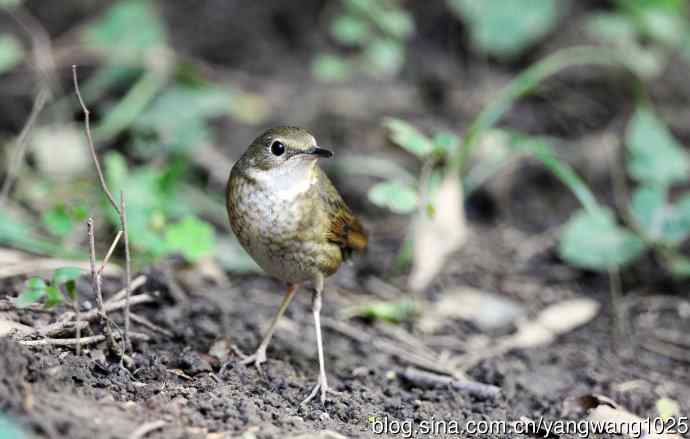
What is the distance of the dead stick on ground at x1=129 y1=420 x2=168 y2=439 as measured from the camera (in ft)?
9.78

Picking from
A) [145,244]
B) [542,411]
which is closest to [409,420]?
[542,411]

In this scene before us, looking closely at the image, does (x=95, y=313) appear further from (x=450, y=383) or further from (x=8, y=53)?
(x=8, y=53)

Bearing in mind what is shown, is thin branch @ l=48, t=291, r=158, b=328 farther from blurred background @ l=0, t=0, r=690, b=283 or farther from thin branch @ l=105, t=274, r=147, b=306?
blurred background @ l=0, t=0, r=690, b=283

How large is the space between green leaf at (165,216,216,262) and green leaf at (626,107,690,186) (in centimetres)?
315

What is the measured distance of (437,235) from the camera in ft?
19.0

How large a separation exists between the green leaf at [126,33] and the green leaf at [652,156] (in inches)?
155

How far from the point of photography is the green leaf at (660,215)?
5.83 meters

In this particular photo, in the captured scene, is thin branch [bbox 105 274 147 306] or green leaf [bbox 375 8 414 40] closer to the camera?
thin branch [bbox 105 274 147 306]

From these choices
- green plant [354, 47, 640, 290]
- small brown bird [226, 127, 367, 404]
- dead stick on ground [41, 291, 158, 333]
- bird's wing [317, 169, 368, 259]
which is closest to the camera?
dead stick on ground [41, 291, 158, 333]

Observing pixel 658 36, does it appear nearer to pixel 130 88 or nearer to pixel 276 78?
pixel 276 78

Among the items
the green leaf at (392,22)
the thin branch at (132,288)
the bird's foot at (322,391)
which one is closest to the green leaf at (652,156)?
the green leaf at (392,22)

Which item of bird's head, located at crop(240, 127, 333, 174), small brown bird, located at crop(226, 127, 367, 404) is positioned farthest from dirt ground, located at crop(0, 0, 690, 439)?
bird's head, located at crop(240, 127, 333, 174)

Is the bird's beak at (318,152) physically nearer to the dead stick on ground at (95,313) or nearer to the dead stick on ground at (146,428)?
the dead stick on ground at (95,313)

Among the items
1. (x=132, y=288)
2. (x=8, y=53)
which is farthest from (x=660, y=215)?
(x=8, y=53)
